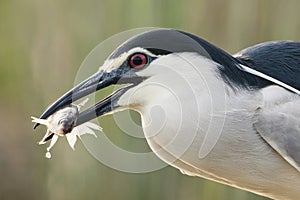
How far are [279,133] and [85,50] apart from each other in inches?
42.2

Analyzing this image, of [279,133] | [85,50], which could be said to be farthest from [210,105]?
[85,50]

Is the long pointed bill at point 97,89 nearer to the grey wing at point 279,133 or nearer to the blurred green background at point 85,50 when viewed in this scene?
the grey wing at point 279,133

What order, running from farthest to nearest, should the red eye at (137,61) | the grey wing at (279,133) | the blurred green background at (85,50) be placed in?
the blurred green background at (85,50) < the grey wing at (279,133) < the red eye at (137,61)

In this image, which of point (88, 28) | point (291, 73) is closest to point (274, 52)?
A: point (291, 73)

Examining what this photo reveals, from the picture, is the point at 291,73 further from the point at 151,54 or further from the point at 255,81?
the point at 151,54

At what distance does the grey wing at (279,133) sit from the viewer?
1984 millimetres

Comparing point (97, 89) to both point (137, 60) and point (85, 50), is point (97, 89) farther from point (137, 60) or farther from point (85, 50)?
point (85, 50)

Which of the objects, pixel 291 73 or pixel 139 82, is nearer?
pixel 139 82

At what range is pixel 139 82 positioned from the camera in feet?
6.03

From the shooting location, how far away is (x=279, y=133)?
1992 millimetres

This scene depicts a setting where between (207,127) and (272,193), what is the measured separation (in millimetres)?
297

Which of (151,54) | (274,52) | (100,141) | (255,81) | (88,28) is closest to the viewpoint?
(151,54)

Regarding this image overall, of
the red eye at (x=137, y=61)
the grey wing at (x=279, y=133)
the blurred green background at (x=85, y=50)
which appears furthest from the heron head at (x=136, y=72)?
the blurred green background at (x=85, y=50)

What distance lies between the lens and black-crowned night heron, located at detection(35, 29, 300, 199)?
184 centimetres
